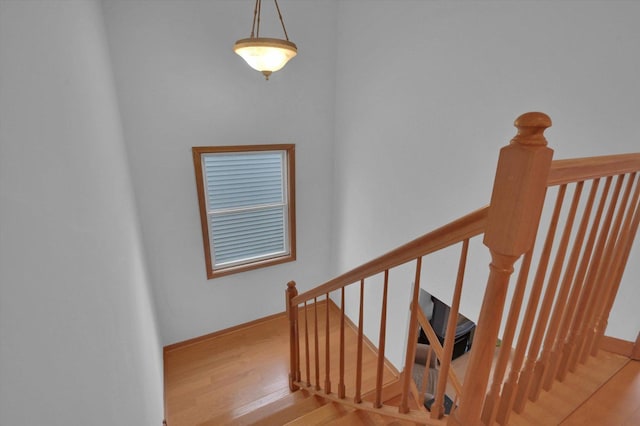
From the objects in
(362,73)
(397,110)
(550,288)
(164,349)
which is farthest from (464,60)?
(164,349)

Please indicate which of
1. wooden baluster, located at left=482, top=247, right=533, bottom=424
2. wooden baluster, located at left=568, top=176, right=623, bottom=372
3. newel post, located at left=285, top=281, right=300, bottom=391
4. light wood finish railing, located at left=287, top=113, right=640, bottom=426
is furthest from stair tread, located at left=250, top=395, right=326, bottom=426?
wooden baluster, located at left=568, top=176, right=623, bottom=372

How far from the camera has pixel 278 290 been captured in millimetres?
4160

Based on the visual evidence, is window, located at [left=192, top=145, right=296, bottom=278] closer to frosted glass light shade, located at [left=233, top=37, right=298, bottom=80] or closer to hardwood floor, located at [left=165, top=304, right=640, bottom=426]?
hardwood floor, located at [left=165, top=304, right=640, bottom=426]

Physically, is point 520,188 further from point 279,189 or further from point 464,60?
point 279,189

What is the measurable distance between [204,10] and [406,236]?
2883 millimetres

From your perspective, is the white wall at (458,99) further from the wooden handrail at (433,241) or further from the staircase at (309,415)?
the wooden handrail at (433,241)

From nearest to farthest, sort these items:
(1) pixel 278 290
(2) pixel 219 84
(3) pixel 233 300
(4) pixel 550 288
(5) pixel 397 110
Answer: (4) pixel 550 288
(5) pixel 397 110
(2) pixel 219 84
(3) pixel 233 300
(1) pixel 278 290

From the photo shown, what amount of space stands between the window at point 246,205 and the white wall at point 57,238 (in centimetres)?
158

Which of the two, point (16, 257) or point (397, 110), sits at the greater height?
point (397, 110)

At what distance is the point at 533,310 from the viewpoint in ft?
2.86

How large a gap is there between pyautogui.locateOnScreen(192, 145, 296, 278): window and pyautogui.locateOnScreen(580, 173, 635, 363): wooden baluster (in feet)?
10.0

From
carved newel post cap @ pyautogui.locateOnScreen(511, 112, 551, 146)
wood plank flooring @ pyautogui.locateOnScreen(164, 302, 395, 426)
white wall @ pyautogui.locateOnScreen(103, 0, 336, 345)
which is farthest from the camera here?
wood plank flooring @ pyautogui.locateOnScreen(164, 302, 395, 426)

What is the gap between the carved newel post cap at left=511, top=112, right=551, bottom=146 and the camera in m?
0.58

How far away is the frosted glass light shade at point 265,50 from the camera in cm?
184
